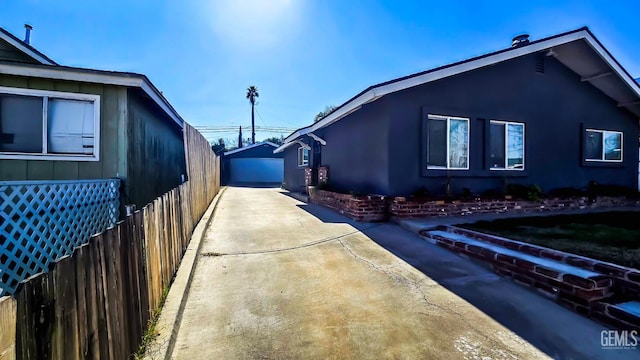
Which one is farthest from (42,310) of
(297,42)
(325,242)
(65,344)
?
(297,42)

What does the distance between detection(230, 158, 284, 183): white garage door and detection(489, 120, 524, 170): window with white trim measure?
76.8ft

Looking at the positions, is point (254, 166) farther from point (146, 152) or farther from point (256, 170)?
point (146, 152)

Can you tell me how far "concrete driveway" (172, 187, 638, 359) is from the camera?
2525 millimetres

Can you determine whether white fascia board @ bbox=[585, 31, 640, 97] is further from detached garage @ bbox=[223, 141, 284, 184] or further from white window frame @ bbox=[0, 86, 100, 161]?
detached garage @ bbox=[223, 141, 284, 184]

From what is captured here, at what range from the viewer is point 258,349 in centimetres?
251

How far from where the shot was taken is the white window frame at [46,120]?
5496 mm

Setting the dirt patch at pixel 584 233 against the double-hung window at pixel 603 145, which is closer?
the dirt patch at pixel 584 233

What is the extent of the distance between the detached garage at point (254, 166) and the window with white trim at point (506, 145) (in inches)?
920

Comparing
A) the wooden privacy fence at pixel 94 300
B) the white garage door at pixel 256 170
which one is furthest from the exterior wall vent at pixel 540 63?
the white garage door at pixel 256 170

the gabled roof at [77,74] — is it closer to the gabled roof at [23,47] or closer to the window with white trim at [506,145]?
the gabled roof at [23,47]

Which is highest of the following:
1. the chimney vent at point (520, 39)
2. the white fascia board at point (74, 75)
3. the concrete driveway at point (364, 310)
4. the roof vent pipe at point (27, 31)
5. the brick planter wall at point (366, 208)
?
the roof vent pipe at point (27, 31)

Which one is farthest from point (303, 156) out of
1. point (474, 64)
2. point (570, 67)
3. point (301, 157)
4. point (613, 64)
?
point (613, 64)

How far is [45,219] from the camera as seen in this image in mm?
4055

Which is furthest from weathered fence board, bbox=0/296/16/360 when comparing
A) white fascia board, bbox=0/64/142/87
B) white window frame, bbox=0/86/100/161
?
white fascia board, bbox=0/64/142/87
